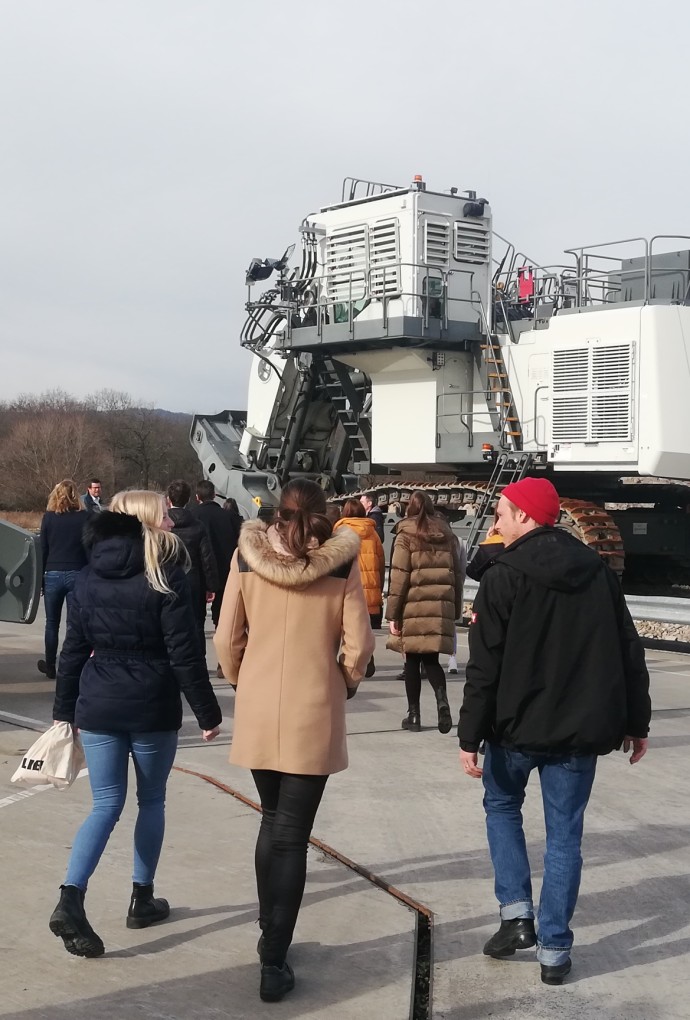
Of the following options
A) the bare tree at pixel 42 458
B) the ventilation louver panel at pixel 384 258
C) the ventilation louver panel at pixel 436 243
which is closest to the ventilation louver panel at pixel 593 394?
the ventilation louver panel at pixel 436 243

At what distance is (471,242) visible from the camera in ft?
55.7

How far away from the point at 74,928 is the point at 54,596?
6368mm

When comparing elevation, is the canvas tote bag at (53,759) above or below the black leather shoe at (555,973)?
above

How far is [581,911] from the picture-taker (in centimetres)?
517

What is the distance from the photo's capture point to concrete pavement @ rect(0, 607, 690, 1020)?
13.7 feet

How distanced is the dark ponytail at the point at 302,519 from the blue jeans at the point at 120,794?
0.94 m

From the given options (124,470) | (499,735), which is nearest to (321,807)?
(499,735)

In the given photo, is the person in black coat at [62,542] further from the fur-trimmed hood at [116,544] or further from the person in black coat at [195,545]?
the fur-trimmed hood at [116,544]

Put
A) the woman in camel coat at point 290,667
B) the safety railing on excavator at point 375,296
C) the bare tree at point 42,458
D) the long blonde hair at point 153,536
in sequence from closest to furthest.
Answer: the woman in camel coat at point 290,667, the long blonde hair at point 153,536, the safety railing on excavator at point 375,296, the bare tree at point 42,458

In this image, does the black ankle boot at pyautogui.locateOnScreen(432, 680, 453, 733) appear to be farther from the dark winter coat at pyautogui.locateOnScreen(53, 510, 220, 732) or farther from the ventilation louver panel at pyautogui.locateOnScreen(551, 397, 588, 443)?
the ventilation louver panel at pyautogui.locateOnScreen(551, 397, 588, 443)

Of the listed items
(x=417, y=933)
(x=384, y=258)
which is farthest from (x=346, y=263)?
(x=417, y=933)

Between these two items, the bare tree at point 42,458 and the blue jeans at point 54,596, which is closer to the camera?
the blue jeans at point 54,596

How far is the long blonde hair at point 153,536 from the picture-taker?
4.68 metres

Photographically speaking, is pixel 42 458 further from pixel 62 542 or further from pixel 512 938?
pixel 512 938
